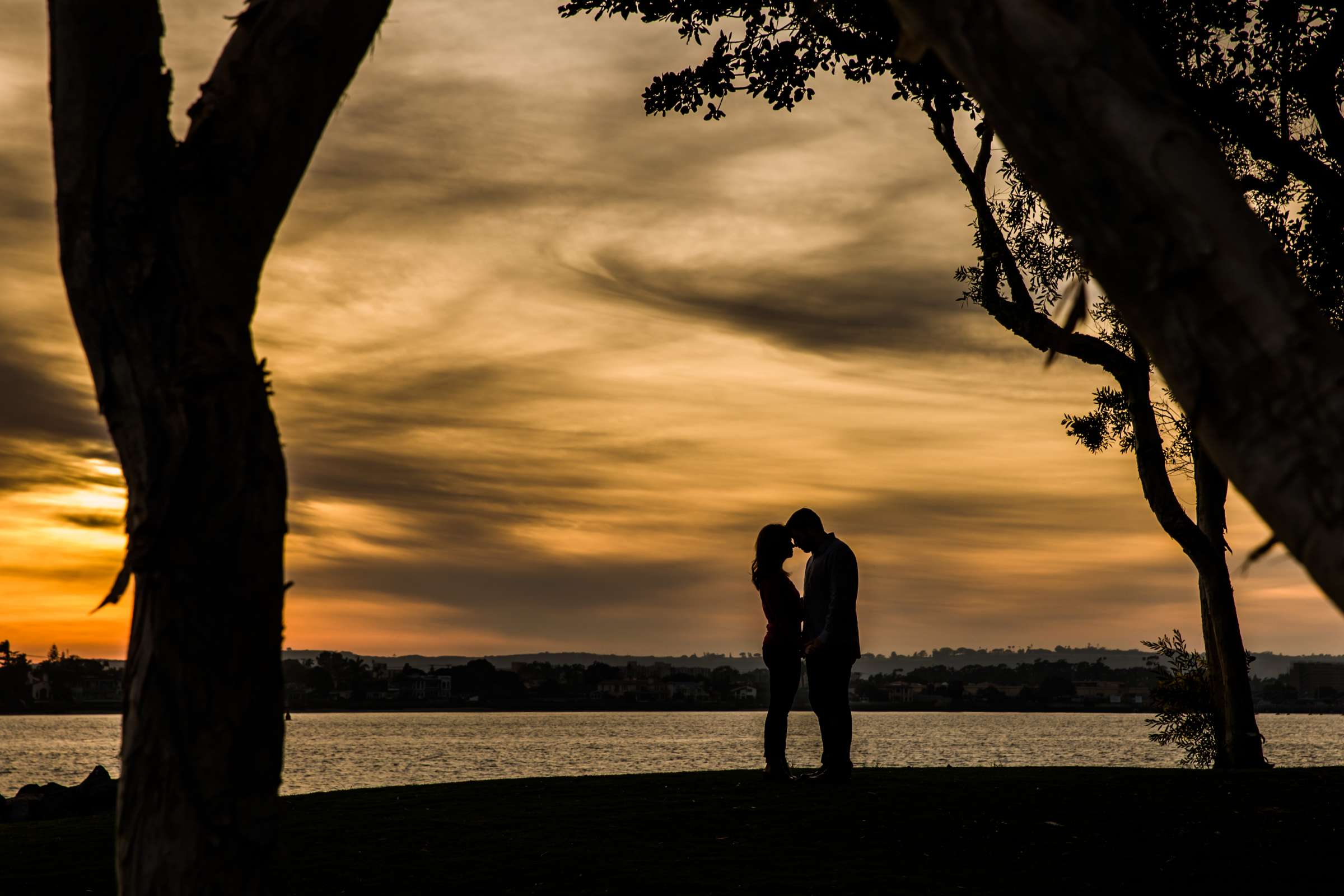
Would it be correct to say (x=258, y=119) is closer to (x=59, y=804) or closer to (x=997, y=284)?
(x=59, y=804)

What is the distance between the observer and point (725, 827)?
8.77 m

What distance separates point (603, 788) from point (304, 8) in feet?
31.2

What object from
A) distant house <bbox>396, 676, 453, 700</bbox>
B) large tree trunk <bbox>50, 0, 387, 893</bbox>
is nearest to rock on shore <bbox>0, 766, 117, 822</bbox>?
large tree trunk <bbox>50, 0, 387, 893</bbox>

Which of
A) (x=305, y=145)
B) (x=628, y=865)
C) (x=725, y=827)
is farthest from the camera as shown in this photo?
(x=725, y=827)

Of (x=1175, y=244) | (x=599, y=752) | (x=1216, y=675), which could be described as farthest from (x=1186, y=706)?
(x=599, y=752)

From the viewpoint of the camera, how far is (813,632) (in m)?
10.8

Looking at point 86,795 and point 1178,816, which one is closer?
point 1178,816

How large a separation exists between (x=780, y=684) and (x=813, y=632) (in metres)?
0.66

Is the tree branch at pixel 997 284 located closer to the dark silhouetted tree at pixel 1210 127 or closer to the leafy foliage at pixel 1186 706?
the dark silhouetted tree at pixel 1210 127

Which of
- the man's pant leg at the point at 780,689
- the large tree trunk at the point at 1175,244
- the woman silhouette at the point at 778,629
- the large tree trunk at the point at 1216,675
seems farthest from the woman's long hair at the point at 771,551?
the large tree trunk at the point at 1216,675

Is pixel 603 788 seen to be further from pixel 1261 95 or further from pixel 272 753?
pixel 1261 95

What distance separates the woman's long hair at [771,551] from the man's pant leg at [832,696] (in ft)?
3.56

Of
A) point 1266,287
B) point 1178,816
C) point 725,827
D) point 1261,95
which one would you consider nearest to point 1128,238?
point 1266,287

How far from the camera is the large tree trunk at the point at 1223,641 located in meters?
16.7
